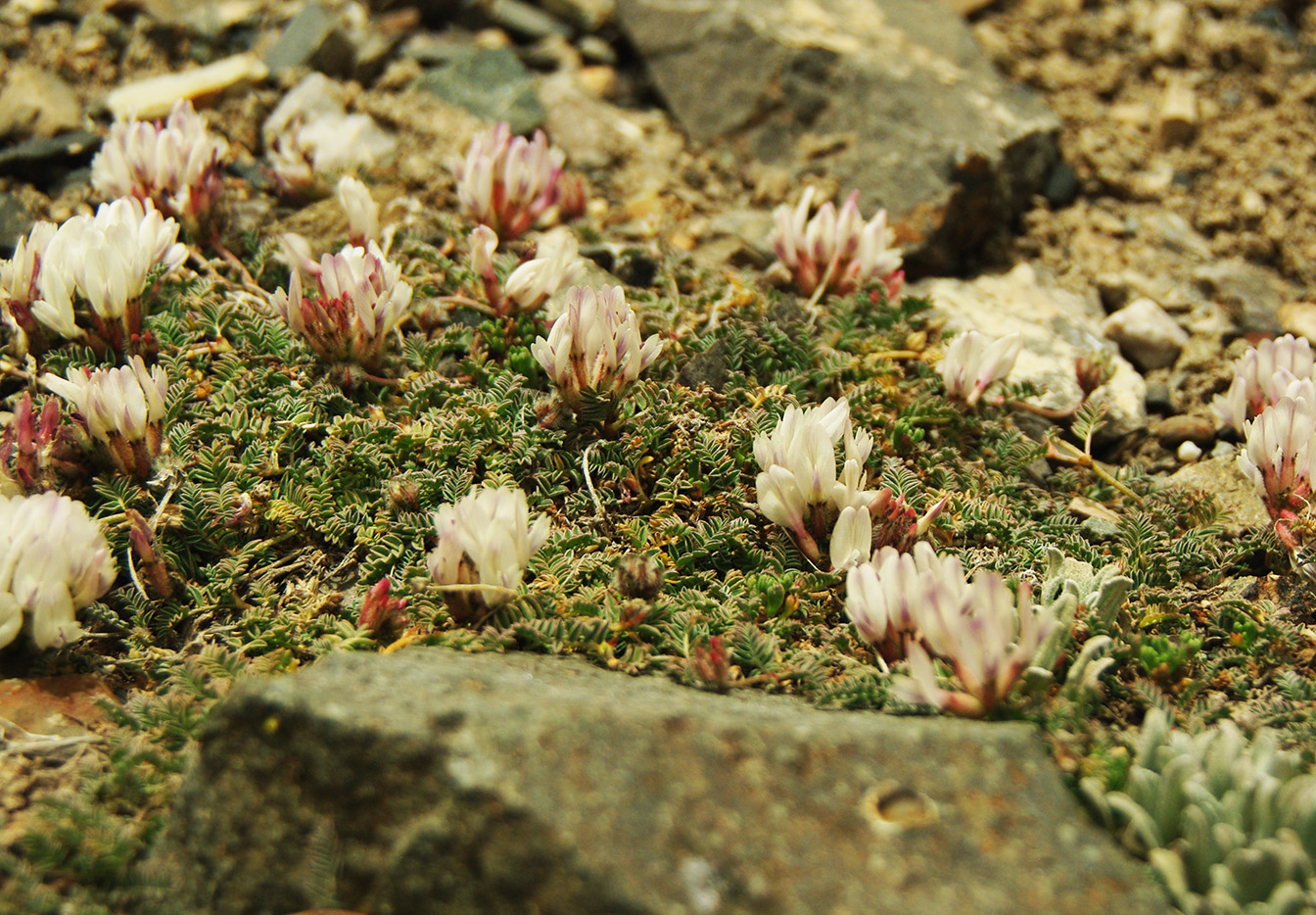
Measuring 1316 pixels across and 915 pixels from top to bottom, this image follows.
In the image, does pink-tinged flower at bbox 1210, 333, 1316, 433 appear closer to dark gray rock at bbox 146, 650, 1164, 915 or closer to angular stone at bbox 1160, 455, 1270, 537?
angular stone at bbox 1160, 455, 1270, 537

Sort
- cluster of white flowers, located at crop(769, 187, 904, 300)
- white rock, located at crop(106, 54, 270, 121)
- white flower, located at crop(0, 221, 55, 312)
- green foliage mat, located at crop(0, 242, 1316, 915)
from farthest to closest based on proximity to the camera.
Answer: white rock, located at crop(106, 54, 270, 121) → cluster of white flowers, located at crop(769, 187, 904, 300) → white flower, located at crop(0, 221, 55, 312) → green foliage mat, located at crop(0, 242, 1316, 915)

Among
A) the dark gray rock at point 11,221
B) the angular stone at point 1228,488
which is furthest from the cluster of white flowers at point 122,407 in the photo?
the angular stone at point 1228,488

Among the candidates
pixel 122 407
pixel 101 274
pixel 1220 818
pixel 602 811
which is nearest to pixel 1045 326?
pixel 1220 818

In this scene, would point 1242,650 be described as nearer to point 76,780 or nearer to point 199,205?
point 76,780

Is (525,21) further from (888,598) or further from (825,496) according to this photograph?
(888,598)

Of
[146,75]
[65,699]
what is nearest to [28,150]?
[146,75]

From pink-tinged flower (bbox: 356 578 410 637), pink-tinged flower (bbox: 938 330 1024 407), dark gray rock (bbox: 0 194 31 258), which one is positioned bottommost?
pink-tinged flower (bbox: 356 578 410 637)

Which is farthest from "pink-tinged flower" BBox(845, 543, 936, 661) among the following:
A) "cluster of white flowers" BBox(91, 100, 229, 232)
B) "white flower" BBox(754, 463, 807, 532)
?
"cluster of white flowers" BBox(91, 100, 229, 232)
